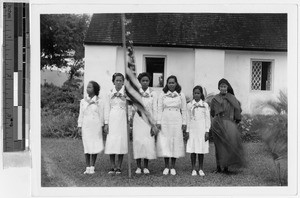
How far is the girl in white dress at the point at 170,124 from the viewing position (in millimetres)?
6520

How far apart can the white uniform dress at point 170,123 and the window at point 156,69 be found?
147mm

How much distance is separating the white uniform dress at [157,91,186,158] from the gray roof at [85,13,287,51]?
1.76ft

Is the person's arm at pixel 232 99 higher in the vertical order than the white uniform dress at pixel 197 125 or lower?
higher

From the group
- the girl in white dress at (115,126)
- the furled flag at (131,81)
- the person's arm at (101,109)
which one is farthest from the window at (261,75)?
the person's arm at (101,109)

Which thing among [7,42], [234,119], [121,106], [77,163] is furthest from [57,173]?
[234,119]

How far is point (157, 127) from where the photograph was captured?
6527 millimetres

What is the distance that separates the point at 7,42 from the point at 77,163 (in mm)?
1365

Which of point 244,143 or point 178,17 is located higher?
point 178,17

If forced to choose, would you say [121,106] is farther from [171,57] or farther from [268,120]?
[268,120]

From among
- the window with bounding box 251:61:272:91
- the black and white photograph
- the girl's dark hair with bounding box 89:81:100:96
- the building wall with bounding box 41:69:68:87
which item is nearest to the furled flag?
the black and white photograph

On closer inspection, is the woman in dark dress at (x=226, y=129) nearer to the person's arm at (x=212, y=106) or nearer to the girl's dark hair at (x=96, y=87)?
the person's arm at (x=212, y=106)

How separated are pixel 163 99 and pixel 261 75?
3.23 ft

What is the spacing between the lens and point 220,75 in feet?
21.3
